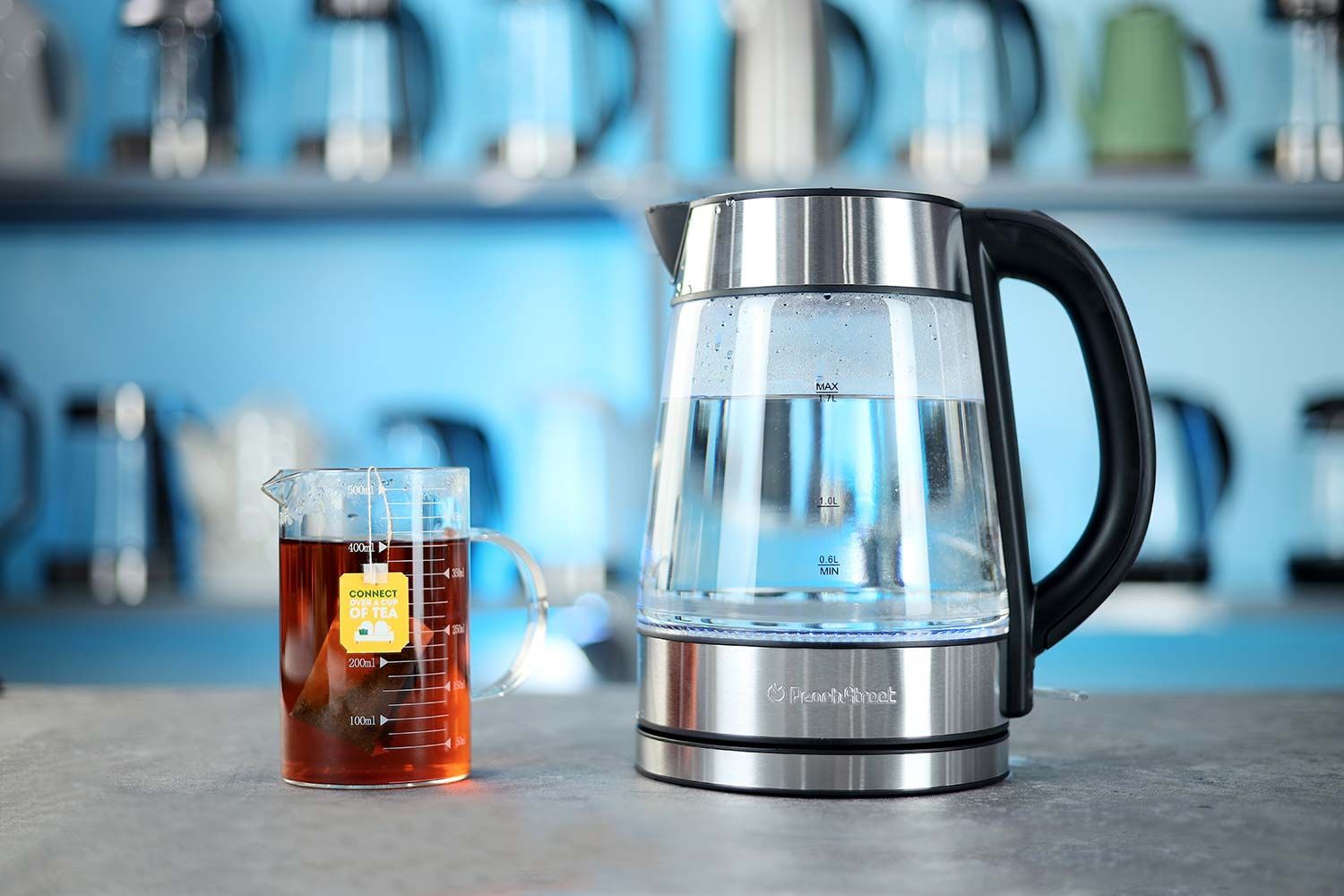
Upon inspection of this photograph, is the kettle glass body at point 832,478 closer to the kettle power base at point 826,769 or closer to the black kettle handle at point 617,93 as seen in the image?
the kettle power base at point 826,769

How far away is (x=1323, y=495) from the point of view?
203 cm

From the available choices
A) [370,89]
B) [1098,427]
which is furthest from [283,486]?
[370,89]

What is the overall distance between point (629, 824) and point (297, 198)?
1579 mm

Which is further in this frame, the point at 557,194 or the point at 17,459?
the point at 17,459

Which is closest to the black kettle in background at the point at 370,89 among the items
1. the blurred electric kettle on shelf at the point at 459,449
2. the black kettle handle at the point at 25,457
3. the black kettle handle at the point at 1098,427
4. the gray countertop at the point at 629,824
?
the blurred electric kettle on shelf at the point at 459,449

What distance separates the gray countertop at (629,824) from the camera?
1.53 ft

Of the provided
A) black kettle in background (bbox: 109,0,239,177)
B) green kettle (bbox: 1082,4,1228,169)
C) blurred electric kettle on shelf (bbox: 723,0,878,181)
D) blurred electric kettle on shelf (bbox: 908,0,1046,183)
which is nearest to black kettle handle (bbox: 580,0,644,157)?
blurred electric kettle on shelf (bbox: 723,0,878,181)

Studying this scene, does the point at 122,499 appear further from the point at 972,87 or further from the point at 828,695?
the point at 828,695

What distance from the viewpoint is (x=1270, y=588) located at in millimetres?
1986

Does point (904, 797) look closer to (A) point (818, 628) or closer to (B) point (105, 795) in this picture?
(A) point (818, 628)

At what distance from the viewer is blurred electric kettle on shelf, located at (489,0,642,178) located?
1.90m

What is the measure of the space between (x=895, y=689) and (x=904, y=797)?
45 millimetres

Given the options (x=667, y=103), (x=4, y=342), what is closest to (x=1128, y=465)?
(x=667, y=103)

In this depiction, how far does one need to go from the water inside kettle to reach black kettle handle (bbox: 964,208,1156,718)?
0.02 m
